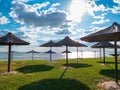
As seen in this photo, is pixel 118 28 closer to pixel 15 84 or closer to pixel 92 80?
pixel 92 80

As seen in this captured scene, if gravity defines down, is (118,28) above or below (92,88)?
above

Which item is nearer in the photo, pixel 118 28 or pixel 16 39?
pixel 118 28

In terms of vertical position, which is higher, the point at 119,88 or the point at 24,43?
the point at 24,43

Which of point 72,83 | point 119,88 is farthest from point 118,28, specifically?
point 72,83

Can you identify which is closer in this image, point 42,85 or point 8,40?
point 42,85

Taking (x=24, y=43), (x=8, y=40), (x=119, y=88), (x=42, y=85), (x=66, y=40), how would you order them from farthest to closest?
(x=66, y=40)
(x=24, y=43)
(x=8, y=40)
(x=42, y=85)
(x=119, y=88)

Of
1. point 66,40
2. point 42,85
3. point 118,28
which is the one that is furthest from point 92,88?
point 66,40

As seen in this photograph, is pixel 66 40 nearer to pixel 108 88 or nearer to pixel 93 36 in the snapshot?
pixel 93 36

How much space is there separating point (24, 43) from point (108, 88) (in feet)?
28.1

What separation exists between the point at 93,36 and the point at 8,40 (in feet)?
23.8

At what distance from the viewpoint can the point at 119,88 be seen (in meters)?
10.0

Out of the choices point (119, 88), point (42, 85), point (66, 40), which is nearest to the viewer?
point (119, 88)

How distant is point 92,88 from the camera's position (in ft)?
34.2

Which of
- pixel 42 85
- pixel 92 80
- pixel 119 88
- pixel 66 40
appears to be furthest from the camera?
pixel 66 40
